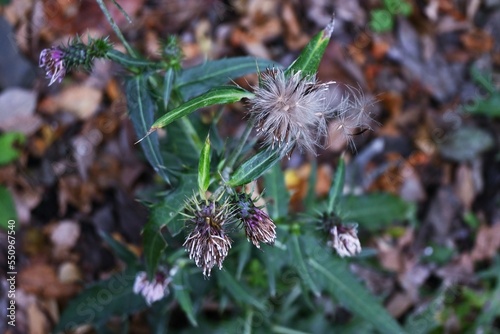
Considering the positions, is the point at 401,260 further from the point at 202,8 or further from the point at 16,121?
the point at 16,121

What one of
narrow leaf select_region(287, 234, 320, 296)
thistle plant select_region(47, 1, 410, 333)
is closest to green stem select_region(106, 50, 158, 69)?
thistle plant select_region(47, 1, 410, 333)

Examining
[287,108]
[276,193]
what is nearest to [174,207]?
[287,108]

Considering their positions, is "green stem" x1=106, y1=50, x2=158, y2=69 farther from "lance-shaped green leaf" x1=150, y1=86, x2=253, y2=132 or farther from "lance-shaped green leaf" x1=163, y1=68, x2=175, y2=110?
"lance-shaped green leaf" x1=150, y1=86, x2=253, y2=132

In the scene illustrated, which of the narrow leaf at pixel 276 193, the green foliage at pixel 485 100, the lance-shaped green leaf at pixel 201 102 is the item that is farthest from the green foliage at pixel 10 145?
the green foliage at pixel 485 100

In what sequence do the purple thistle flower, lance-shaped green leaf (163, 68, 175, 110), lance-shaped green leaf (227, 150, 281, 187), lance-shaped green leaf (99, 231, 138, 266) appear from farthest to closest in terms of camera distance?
lance-shaped green leaf (99, 231, 138, 266) → lance-shaped green leaf (163, 68, 175, 110) → the purple thistle flower → lance-shaped green leaf (227, 150, 281, 187)

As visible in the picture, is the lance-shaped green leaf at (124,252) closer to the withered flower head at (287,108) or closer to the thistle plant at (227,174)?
the thistle plant at (227,174)

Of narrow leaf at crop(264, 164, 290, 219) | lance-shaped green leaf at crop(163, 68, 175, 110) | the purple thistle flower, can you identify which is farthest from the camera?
narrow leaf at crop(264, 164, 290, 219)

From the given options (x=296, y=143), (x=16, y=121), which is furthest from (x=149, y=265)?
(x=16, y=121)

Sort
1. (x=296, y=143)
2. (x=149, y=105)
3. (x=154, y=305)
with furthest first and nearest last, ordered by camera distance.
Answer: (x=154, y=305) < (x=149, y=105) < (x=296, y=143)
